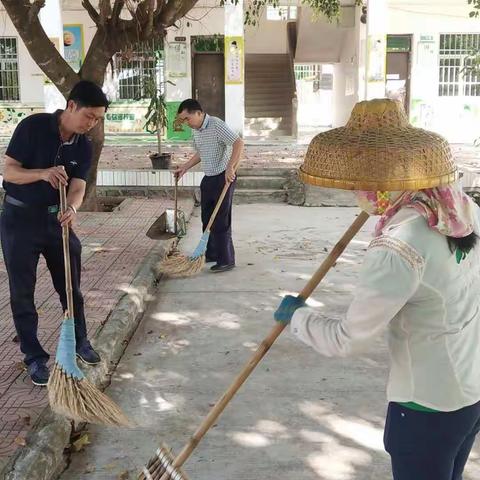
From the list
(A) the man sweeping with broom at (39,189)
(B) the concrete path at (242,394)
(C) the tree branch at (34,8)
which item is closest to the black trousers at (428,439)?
(B) the concrete path at (242,394)

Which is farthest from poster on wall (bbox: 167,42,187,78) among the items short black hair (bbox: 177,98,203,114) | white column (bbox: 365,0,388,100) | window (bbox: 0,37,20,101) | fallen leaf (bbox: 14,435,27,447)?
fallen leaf (bbox: 14,435,27,447)

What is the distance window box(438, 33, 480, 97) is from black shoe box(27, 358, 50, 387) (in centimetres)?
1475

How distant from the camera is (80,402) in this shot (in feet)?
10.4

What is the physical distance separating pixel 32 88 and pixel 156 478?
51.4ft

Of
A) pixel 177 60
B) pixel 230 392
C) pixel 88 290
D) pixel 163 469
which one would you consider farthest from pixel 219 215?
pixel 177 60

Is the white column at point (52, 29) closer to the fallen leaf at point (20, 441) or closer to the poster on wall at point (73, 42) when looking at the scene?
the poster on wall at point (73, 42)

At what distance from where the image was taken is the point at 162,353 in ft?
15.1

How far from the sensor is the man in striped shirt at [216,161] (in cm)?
605

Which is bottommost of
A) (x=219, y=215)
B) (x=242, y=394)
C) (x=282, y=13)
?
(x=242, y=394)

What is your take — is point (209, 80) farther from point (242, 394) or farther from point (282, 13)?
point (242, 394)

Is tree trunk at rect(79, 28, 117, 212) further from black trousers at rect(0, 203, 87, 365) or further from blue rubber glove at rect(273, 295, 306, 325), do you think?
blue rubber glove at rect(273, 295, 306, 325)

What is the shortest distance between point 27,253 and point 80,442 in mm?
1014

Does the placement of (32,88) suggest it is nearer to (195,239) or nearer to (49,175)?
(195,239)

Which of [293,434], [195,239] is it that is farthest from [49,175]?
[195,239]
